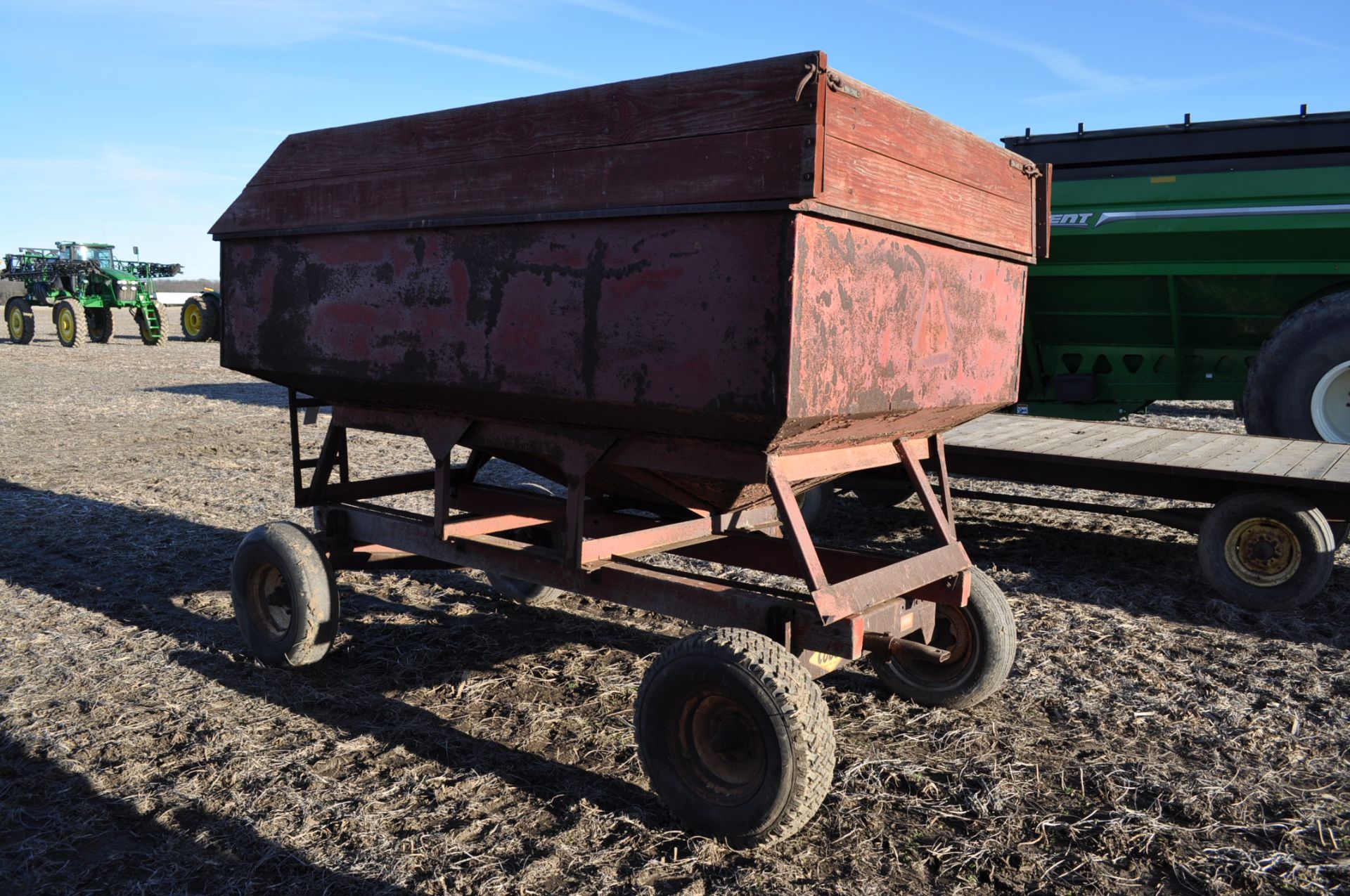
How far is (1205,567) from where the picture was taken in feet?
16.1

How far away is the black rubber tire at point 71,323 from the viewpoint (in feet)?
68.8

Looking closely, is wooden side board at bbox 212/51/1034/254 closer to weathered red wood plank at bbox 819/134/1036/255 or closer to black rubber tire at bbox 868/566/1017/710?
weathered red wood plank at bbox 819/134/1036/255

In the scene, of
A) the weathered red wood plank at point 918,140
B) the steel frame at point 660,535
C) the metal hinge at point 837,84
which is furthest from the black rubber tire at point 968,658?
the metal hinge at point 837,84

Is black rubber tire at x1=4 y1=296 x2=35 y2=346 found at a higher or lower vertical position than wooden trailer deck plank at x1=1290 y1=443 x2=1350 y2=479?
higher

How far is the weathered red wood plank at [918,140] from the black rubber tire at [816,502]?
309 cm

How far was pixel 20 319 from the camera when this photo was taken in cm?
2181

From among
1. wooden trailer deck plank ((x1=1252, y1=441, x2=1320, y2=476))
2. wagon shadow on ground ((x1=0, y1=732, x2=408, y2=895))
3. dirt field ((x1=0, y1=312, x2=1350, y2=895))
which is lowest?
wagon shadow on ground ((x1=0, y1=732, x2=408, y2=895))

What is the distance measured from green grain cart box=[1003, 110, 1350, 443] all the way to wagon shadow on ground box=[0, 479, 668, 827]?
497 cm

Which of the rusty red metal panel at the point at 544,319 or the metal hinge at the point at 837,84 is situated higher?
the metal hinge at the point at 837,84

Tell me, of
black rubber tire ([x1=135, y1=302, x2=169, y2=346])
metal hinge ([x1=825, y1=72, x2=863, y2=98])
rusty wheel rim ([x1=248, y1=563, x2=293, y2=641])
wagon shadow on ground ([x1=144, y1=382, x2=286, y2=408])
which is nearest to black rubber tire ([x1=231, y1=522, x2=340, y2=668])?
rusty wheel rim ([x1=248, y1=563, x2=293, y2=641])

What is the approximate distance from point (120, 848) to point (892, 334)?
2.60 meters

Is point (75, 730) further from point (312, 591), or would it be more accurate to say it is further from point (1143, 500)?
point (1143, 500)

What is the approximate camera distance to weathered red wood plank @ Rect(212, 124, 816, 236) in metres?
2.47

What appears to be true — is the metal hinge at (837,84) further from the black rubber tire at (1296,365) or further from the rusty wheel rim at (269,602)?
the black rubber tire at (1296,365)
